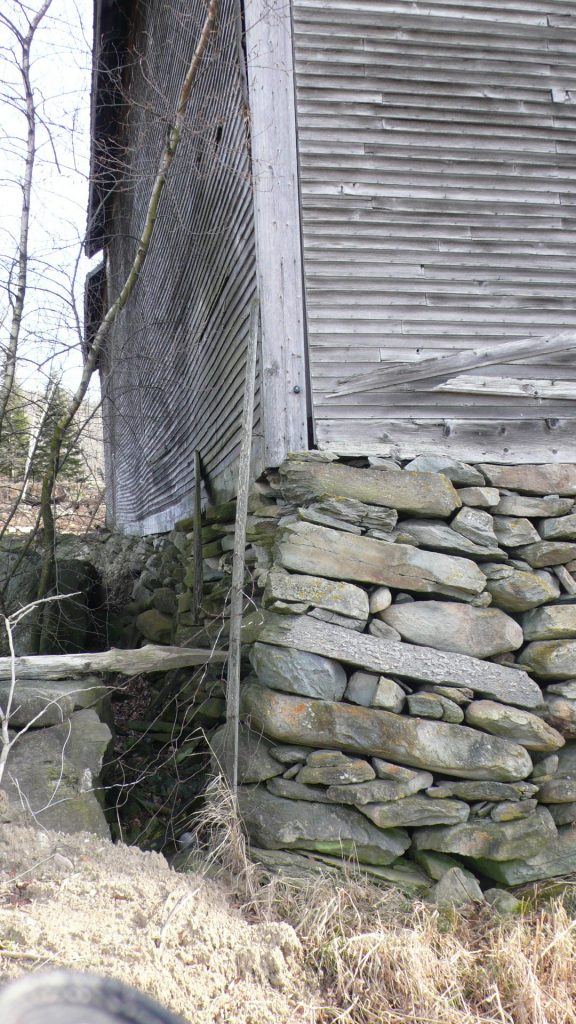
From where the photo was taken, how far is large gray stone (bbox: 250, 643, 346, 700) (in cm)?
441

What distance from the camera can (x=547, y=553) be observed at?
194 inches

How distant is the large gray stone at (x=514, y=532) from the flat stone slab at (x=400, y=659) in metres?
0.80

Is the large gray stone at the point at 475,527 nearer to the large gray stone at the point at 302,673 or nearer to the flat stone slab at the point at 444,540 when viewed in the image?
the flat stone slab at the point at 444,540

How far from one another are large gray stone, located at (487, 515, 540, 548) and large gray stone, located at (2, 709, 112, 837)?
267cm

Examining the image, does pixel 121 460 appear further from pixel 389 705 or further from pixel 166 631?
pixel 389 705

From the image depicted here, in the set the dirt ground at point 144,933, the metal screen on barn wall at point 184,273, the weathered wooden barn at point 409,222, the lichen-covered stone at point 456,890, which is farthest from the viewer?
the metal screen on barn wall at point 184,273

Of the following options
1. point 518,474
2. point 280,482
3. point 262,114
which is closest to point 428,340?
point 518,474

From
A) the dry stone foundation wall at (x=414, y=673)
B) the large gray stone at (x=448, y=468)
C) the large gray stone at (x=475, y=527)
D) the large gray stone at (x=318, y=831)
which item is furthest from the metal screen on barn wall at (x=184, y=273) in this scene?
the large gray stone at (x=318, y=831)

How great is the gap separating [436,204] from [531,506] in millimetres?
2126

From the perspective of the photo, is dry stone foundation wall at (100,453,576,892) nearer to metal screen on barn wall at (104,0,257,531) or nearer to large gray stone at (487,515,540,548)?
large gray stone at (487,515,540,548)

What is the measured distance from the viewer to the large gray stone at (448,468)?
4957 millimetres

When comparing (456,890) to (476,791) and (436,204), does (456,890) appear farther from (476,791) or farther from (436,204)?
(436,204)

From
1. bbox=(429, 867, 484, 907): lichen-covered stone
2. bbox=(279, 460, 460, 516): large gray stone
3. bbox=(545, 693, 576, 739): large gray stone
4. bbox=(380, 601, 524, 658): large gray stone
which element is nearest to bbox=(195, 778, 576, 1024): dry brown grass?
bbox=(429, 867, 484, 907): lichen-covered stone

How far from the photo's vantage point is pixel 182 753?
19.1 feet
